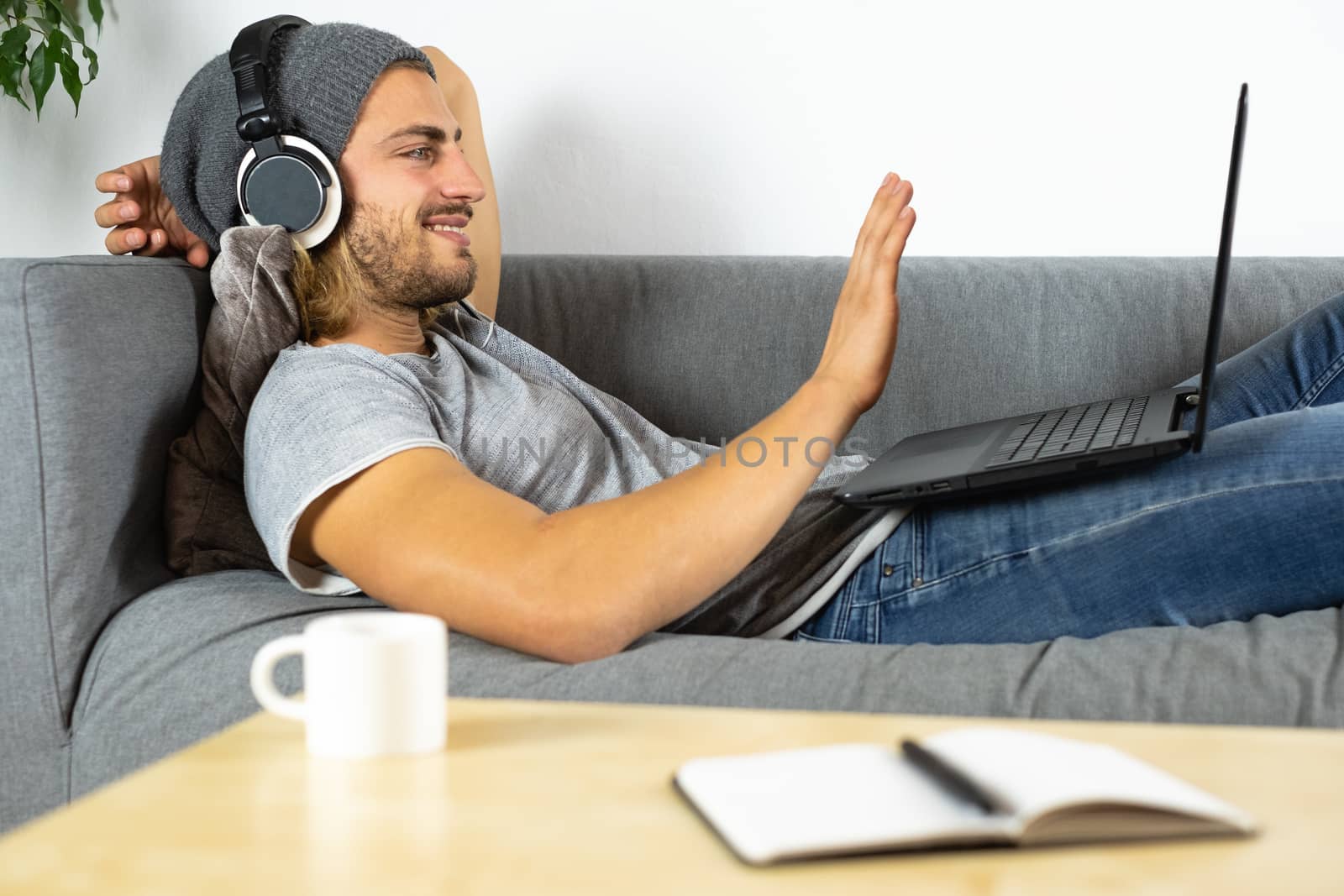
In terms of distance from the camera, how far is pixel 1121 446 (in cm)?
109

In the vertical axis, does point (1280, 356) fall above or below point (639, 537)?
above

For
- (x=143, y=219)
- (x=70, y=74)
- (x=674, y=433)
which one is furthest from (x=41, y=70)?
(x=674, y=433)

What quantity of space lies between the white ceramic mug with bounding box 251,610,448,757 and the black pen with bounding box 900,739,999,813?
22cm

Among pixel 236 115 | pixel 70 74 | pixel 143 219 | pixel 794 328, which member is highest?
pixel 70 74

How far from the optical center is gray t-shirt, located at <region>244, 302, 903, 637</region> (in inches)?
43.0

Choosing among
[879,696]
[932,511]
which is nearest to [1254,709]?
[879,696]

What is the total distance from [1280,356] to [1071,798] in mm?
1176

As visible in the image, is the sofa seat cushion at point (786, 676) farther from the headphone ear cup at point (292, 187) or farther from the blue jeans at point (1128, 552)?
the headphone ear cup at point (292, 187)

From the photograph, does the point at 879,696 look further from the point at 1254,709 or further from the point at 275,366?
the point at 275,366

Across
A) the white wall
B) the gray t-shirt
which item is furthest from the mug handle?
the white wall

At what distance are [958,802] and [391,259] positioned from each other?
1.13 meters

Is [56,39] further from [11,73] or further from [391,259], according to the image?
[391,259]

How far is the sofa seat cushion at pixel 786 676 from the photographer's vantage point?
0.88m

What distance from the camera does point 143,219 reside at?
1.43 metres
